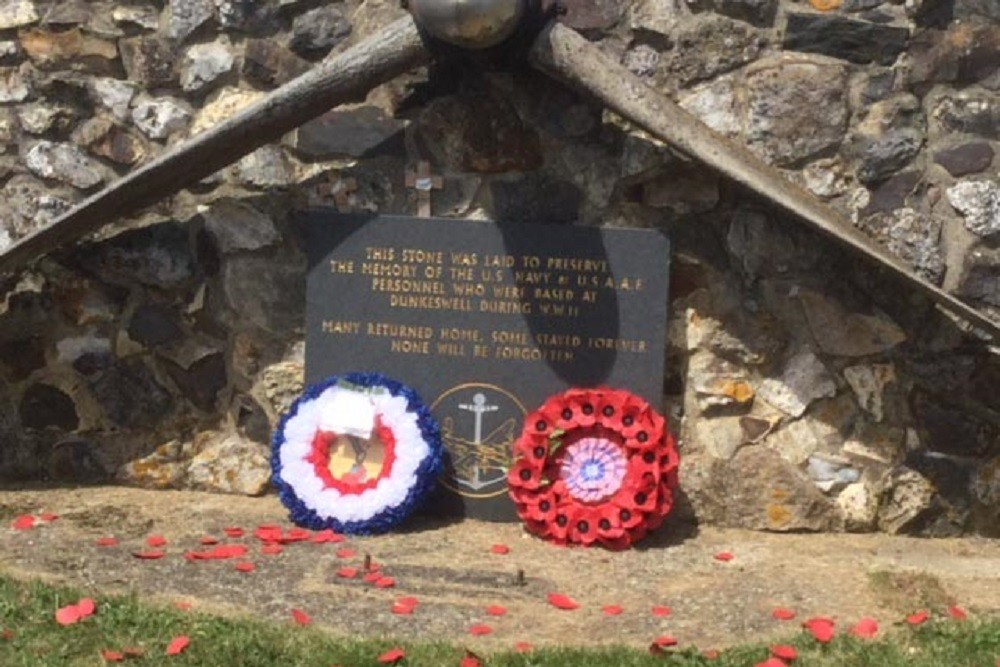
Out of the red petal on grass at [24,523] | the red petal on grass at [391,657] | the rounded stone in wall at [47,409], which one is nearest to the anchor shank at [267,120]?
the rounded stone in wall at [47,409]

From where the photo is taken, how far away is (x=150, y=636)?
3.60 metres

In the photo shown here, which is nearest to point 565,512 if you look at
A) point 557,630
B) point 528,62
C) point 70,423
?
point 557,630

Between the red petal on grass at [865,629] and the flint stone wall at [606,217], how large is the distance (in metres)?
0.92

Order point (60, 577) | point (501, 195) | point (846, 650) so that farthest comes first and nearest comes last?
point (501, 195) < point (60, 577) < point (846, 650)

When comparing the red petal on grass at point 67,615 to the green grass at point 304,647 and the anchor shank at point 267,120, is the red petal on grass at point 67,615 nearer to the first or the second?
the green grass at point 304,647

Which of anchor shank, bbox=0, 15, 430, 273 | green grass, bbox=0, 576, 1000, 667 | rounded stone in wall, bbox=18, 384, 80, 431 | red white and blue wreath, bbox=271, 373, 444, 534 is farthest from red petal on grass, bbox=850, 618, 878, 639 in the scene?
rounded stone in wall, bbox=18, 384, 80, 431

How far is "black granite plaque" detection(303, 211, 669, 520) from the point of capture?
470 centimetres

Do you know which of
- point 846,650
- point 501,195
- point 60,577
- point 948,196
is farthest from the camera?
point 501,195

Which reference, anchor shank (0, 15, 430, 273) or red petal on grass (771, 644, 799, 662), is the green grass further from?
anchor shank (0, 15, 430, 273)

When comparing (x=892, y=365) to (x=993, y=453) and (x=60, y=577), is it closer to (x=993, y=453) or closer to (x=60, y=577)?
(x=993, y=453)

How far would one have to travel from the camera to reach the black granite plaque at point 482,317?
4695mm

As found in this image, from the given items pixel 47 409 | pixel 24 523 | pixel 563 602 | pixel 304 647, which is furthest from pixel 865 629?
pixel 47 409

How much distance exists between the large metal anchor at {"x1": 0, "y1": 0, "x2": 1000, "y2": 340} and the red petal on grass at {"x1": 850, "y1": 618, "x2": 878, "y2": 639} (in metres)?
1.02

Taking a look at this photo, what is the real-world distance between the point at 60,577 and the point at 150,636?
0.60 metres
